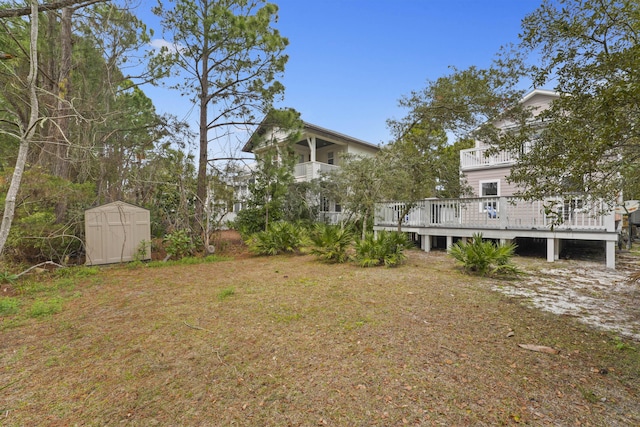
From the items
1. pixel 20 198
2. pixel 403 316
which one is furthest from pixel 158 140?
pixel 403 316

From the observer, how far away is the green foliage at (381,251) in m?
7.50

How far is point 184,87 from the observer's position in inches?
401

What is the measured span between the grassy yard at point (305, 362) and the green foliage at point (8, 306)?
24mm

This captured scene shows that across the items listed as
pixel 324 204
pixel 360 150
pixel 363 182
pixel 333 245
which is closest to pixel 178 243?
pixel 333 245

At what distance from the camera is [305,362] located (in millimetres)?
2826

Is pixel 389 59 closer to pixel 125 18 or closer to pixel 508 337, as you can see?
pixel 125 18

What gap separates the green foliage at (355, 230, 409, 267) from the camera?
7.50 metres

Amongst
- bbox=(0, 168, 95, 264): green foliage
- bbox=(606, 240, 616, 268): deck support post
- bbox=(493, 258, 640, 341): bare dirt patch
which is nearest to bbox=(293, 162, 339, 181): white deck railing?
bbox=(0, 168, 95, 264): green foliage

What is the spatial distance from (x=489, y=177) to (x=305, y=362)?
1529 cm

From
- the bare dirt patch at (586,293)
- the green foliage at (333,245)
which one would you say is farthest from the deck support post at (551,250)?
the green foliage at (333,245)

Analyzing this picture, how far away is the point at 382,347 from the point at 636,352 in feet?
8.69

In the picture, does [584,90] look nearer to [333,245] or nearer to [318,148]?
[333,245]

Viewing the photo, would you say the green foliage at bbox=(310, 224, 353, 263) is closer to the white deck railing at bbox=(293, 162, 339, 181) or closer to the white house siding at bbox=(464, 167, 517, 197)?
the white deck railing at bbox=(293, 162, 339, 181)

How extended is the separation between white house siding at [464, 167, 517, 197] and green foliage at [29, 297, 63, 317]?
50.9 feet
